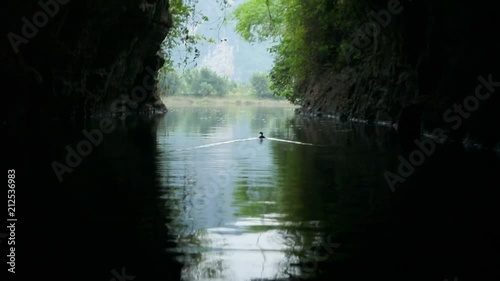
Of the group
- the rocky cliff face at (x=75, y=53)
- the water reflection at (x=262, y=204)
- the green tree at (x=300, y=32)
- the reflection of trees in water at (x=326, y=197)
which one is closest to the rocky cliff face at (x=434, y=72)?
the green tree at (x=300, y=32)

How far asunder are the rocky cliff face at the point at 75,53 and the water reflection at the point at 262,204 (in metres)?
6.97

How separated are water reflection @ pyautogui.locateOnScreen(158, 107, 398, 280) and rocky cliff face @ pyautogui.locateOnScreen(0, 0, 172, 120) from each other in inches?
274

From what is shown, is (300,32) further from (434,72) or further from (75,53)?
(434,72)

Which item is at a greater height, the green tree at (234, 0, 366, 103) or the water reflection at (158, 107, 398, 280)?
the green tree at (234, 0, 366, 103)

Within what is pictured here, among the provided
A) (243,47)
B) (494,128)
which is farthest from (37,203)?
(243,47)

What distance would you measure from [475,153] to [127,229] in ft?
33.3

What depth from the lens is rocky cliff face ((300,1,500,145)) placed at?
556 inches

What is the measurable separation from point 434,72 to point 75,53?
45.3ft

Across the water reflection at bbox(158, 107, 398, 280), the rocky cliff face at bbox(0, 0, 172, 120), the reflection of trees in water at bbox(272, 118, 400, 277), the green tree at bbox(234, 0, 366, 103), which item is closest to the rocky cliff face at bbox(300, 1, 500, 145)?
the green tree at bbox(234, 0, 366, 103)

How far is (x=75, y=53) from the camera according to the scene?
22.6m

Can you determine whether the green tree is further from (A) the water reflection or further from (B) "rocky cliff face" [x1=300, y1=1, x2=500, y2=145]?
(A) the water reflection

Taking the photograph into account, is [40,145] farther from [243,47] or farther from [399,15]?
[243,47]

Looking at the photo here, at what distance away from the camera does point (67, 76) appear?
74.1ft

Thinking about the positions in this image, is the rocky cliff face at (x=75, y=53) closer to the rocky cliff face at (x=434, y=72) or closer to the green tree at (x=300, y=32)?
the green tree at (x=300, y=32)
